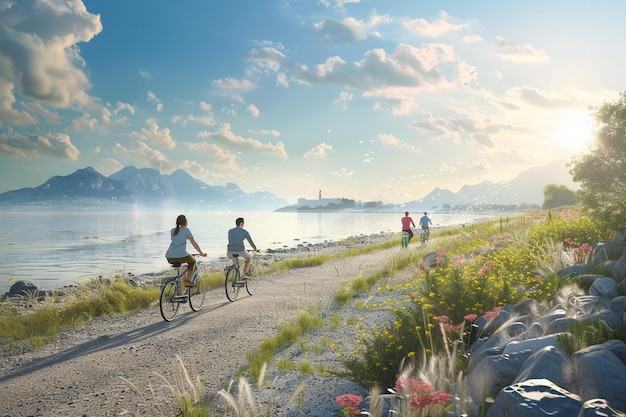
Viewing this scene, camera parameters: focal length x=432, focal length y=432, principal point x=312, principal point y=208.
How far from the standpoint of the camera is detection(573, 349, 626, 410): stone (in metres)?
3.79

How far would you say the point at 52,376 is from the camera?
828cm

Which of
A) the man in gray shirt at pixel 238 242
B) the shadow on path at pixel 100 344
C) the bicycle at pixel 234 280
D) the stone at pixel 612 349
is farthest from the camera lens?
the man in gray shirt at pixel 238 242

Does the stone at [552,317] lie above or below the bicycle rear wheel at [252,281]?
above

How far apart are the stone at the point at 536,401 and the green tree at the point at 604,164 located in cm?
1088

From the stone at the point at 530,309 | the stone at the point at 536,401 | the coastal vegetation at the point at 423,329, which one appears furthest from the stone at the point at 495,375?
the stone at the point at 530,309

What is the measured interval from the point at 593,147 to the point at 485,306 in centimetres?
903

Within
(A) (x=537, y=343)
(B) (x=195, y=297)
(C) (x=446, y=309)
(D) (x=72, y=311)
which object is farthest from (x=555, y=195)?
(A) (x=537, y=343)

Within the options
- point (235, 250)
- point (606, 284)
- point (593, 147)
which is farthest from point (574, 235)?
point (235, 250)

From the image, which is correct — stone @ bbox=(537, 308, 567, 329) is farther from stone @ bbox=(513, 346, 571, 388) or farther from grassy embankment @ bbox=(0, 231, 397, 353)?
grassy embankment @ bbox=(0, 231, 397, 353)

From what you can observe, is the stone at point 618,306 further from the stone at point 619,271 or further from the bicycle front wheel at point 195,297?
the bicycle front wheel at point 195,297

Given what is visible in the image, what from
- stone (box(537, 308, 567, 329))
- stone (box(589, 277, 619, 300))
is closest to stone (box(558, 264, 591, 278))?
stone (box(589, 277, 619, 300))

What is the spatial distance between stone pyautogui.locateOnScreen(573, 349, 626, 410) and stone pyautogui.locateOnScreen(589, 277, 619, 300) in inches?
146

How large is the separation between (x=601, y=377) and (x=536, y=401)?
0.95 meters

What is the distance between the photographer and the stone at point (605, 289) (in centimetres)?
733
